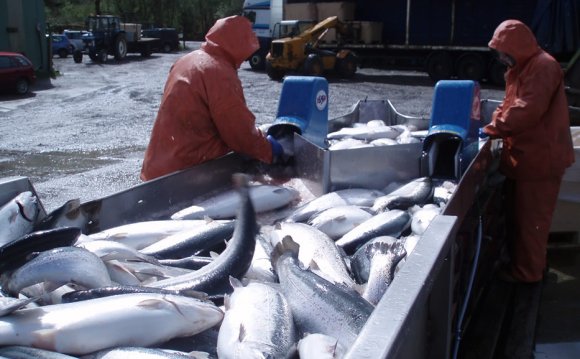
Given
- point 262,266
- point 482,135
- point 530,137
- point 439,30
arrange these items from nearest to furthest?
point 262,266 < point 530,137 < point 482,135 < point 439,30

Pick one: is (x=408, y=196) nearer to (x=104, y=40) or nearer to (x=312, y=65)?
(x=312, y=65)

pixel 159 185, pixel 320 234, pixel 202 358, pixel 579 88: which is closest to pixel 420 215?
pixel 320 234

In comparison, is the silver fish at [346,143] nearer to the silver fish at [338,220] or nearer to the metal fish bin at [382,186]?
the metal fish bin at [382,186]

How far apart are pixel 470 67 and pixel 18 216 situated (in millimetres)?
21581

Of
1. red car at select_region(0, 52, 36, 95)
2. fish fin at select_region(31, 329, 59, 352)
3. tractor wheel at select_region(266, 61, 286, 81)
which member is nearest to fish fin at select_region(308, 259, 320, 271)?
fish fin at select_region(31, 329, 59, 352)

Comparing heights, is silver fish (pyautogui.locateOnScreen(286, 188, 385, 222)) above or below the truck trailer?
below

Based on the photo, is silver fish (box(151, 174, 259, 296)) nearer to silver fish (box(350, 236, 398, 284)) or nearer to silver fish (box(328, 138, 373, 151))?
silver fish (box(350, 236, 398, 284))

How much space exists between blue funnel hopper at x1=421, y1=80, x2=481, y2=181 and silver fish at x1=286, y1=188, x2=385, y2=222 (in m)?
0.70

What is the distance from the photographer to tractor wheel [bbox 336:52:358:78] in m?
24.4

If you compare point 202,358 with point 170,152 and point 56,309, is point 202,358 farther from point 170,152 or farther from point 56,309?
point 170,152

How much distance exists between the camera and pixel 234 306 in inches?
95.0

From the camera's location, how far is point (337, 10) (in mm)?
26625

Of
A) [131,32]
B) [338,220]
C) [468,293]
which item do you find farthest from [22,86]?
[468,293]

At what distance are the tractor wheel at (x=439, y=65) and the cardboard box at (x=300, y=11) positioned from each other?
5619 mm
